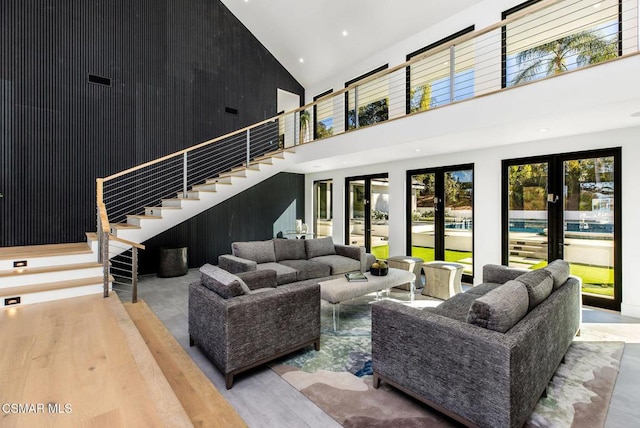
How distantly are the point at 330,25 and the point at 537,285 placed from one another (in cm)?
703

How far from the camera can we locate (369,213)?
7887 mm

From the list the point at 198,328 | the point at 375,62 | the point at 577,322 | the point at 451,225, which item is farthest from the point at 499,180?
the point at 198,328

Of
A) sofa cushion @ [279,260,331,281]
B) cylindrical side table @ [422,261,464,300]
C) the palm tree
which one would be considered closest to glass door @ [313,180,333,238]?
sofa cushion @ [279,260,331,281]

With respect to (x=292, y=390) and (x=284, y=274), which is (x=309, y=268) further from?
(x=292, y=390)

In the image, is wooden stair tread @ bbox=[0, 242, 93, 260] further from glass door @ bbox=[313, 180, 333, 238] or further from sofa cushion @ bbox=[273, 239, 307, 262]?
glass door @ bbox=[313, 180, 333, 238]

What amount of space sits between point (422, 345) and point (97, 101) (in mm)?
7071

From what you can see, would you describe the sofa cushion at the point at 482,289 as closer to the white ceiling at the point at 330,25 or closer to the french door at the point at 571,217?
the french door at the point at 571,217

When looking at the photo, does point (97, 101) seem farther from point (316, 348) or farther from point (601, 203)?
point (601, 203)

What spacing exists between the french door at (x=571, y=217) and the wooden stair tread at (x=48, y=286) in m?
6.29

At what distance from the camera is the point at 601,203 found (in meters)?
4.54

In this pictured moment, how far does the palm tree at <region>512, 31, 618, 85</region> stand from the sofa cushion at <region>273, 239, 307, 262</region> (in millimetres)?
4715

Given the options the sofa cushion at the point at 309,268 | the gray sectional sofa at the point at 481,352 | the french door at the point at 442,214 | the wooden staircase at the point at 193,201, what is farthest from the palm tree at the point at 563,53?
the wooden staircase at the point at 193,201

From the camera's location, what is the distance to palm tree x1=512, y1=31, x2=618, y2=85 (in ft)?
15.2

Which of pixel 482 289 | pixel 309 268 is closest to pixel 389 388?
pixel 482 289
